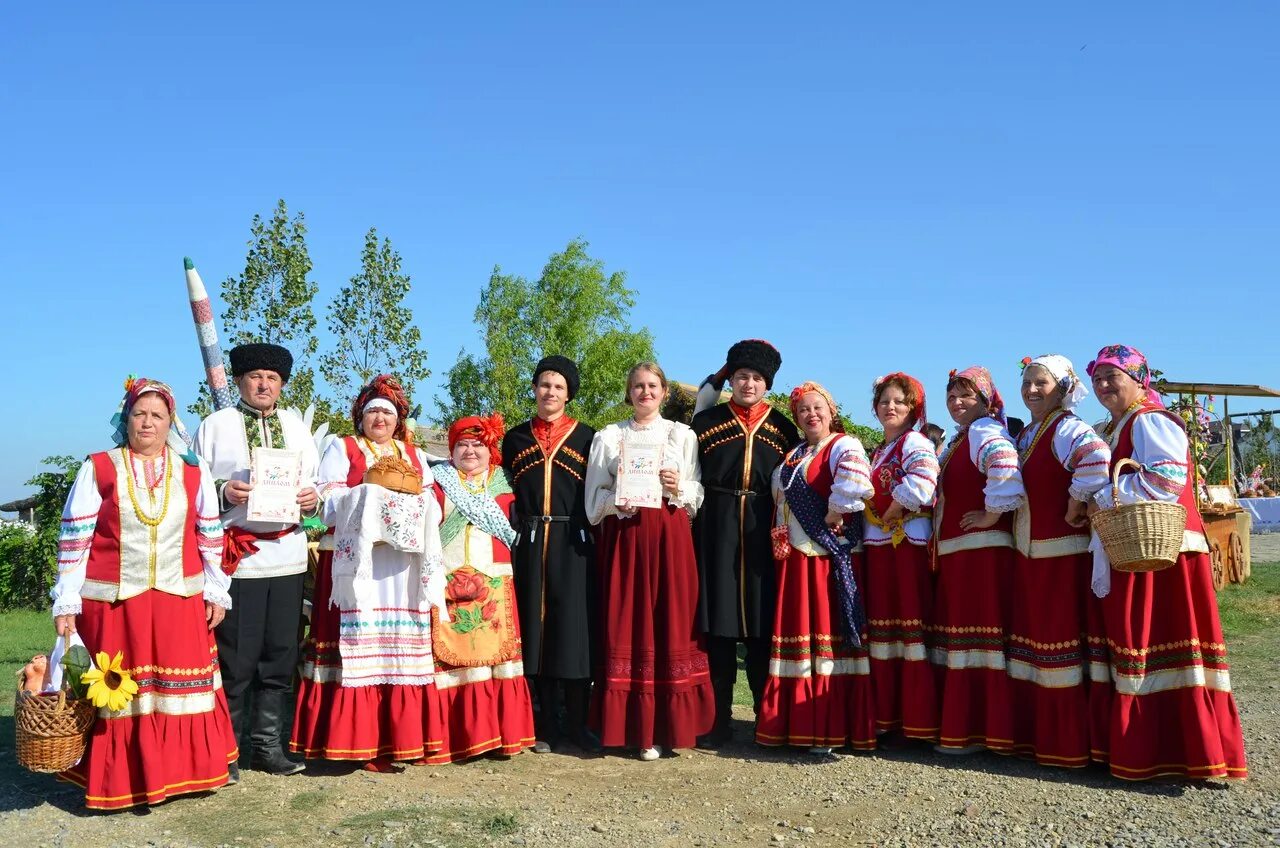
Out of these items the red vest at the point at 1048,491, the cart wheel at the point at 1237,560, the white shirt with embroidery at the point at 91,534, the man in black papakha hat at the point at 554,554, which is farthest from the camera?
the cart wheel at the point at 1237,560

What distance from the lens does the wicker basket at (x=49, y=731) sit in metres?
4.38

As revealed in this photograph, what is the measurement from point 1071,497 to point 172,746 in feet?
14.7

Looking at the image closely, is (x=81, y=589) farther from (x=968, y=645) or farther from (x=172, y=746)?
(x=968, y=645)

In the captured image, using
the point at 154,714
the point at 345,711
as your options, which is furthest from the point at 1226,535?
the point at 154,714

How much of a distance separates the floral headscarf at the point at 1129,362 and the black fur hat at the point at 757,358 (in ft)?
5.74

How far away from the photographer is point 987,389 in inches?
225

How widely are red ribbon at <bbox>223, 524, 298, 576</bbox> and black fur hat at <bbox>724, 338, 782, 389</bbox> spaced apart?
2.72 metres

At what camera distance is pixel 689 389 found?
745 cm

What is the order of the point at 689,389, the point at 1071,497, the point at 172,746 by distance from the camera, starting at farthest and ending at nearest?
the point at 689,389, the point at 1071,497, the point at 172,746

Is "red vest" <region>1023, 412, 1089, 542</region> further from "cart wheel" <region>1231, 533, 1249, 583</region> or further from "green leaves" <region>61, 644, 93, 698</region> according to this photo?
"cart wheel" <region>1231, 533, 1249, 583</region>

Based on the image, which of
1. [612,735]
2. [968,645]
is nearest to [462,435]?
[612,735]

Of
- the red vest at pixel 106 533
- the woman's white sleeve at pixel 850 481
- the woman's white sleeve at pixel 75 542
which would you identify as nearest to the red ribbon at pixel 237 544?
the red vest at pixel 106 533

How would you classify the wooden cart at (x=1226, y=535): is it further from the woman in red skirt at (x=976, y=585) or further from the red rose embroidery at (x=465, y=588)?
the red rose embroidery at (x=465, y=588)

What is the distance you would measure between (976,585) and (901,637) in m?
0.51
